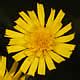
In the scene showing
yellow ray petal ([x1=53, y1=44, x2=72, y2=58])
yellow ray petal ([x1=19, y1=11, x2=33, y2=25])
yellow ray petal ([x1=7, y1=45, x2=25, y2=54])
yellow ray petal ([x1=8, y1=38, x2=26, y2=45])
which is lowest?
yellow ray petal ([x1=53, y1=44, x2=72, y2=58])

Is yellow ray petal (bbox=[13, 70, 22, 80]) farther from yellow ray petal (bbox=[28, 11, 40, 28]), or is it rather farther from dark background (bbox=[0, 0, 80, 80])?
yellow ray petal (bbox=[28, 11, 40, 28])

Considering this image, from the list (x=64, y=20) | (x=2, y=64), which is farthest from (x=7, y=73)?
(x=64, y=20)

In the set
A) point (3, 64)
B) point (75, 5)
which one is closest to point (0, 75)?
point (3, 64)

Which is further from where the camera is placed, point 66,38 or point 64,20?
point 64,20

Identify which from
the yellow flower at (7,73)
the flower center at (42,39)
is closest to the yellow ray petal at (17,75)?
the yellow flower at (7,73)

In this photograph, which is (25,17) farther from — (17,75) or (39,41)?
(17,75)

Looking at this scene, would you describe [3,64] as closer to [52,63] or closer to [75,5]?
[52,63]

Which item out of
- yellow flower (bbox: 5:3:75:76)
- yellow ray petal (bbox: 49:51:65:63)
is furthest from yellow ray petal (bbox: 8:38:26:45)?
yellow ray petal (bbox: 49:51:65:63)
